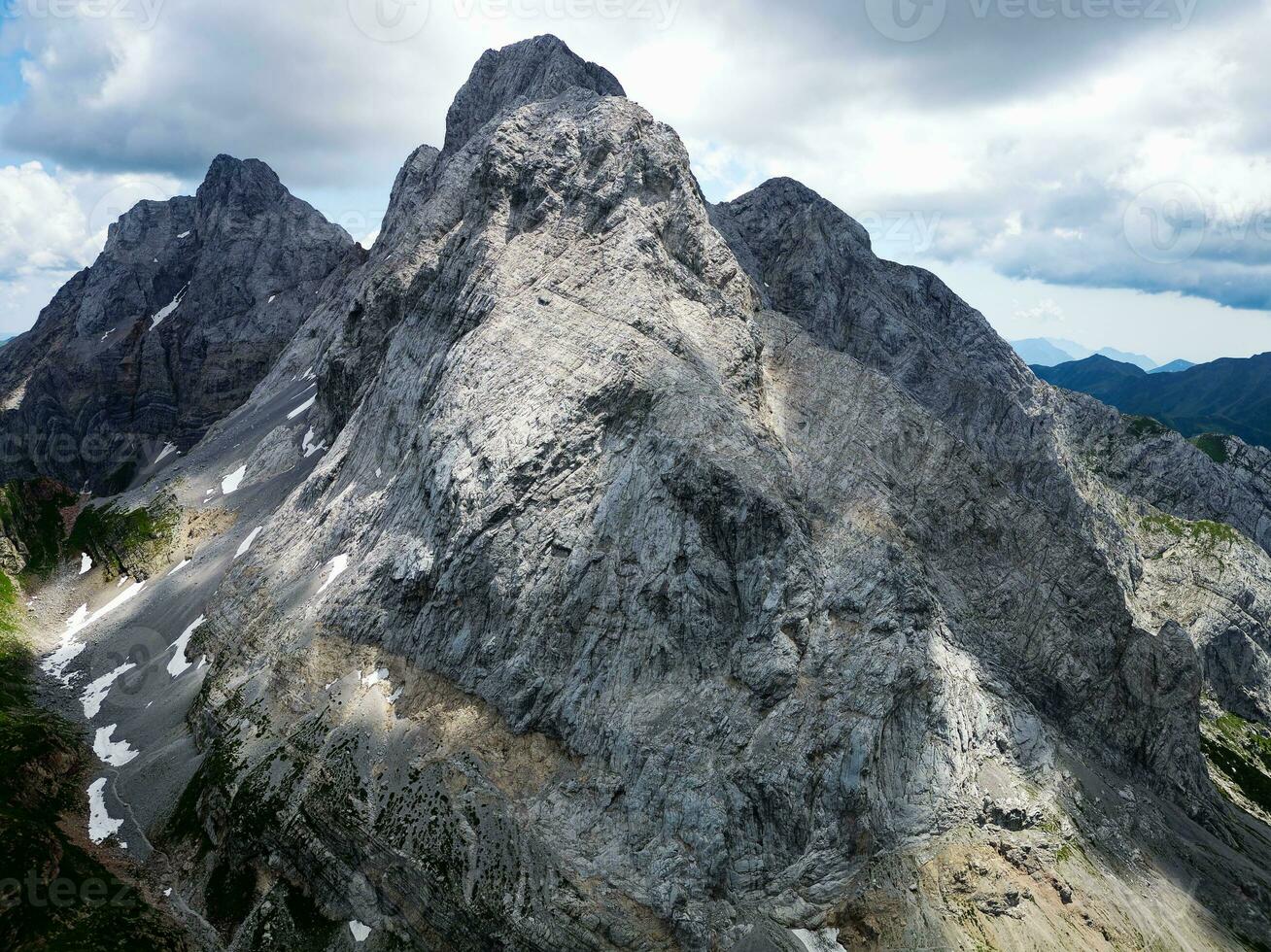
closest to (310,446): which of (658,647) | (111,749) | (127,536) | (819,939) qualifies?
(127,536)

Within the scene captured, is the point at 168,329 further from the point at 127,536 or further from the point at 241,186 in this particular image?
the point at 127,536

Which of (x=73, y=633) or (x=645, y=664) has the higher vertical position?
(x=645, y=664)

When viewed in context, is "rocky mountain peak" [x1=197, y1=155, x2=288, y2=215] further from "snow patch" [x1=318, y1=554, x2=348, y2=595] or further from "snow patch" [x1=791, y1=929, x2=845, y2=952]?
"snow patch" [x1=791, y1=929, x2=845, y2=952]

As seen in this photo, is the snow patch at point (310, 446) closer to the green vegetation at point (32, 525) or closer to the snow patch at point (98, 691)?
the snow patch at point (98, 691)

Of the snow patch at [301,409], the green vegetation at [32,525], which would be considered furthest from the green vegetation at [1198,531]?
the green vegetation at [32,525]

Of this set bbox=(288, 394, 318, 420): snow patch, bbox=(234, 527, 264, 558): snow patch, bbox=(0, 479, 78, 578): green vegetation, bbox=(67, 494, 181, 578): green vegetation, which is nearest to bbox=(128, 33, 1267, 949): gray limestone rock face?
bbox=(234, 527, 264, 558): snow patch
